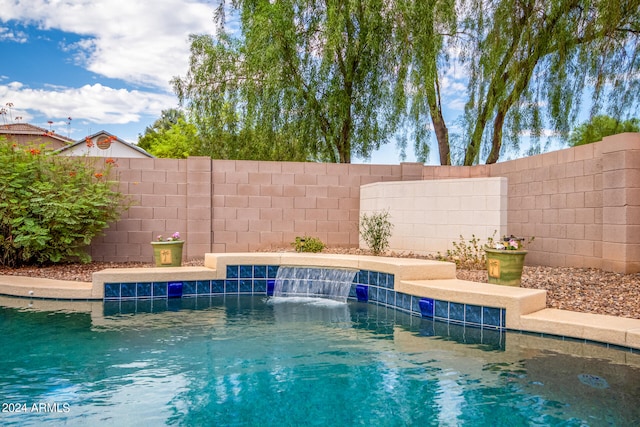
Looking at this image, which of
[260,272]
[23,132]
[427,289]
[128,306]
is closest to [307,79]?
[260,272]

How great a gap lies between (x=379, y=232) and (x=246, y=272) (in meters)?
2.83

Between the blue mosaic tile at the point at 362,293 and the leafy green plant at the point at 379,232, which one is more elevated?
the leafy green plant at the point at 379,232

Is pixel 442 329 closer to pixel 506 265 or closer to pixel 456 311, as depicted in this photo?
pixel 456 311

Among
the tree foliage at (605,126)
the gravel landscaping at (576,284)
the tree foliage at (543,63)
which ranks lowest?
the gravel landscaping at (576,284)

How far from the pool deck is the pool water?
0.21 m

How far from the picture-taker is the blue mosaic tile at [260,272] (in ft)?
23.8

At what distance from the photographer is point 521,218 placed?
864 centimetres

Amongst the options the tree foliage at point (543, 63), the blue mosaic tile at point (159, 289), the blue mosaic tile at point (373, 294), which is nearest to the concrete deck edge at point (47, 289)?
the blue mosaic tile at point (159, 289)

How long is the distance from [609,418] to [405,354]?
1663mm

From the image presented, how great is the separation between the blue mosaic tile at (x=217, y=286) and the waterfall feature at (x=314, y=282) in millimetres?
794

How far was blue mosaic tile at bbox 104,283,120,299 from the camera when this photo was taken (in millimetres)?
6602

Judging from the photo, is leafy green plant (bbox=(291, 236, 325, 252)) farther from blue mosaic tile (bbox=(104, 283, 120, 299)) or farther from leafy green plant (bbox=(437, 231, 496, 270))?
blue mosaic tile (bbox=(104, 283, 120, 299))

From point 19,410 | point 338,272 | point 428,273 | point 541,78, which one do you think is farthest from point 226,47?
point 19,410

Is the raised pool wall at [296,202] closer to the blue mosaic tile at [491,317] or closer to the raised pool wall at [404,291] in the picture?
the raised pool wall at [404,291]
